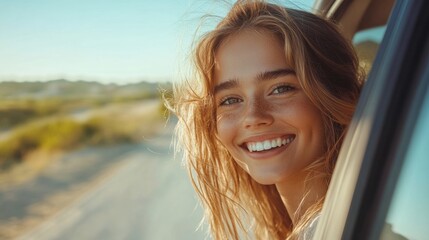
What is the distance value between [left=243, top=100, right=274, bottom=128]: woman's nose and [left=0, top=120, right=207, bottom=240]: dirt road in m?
7.40

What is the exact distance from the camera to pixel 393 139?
1187 millimetres

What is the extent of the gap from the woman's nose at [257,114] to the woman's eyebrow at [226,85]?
0.12m

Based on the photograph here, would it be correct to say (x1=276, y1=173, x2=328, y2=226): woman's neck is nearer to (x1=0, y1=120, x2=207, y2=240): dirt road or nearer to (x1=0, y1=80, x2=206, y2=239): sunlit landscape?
(x1=0, y1=120, x2=207, y2=240): dirt road

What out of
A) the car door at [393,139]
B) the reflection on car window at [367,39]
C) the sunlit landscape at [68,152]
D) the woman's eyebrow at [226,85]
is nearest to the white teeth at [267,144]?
the woman's eyebrow at [226,85]

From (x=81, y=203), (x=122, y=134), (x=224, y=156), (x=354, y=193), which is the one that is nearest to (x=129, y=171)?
(x=81, y=203)

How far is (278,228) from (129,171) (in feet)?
70.0

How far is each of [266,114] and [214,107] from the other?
375mm

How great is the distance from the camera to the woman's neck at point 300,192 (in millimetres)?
2352

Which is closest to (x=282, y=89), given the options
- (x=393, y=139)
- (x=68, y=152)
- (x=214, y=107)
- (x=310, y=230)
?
(x=214, y=107)

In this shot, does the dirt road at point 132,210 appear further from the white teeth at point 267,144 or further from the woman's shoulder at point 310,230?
the woman's shoulder at point 310,230

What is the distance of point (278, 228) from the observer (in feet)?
9.43

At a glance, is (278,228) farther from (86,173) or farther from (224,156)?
(86,173)

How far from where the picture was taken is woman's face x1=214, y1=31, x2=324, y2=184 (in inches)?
93.7

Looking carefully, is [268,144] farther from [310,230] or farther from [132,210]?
[132,210]
